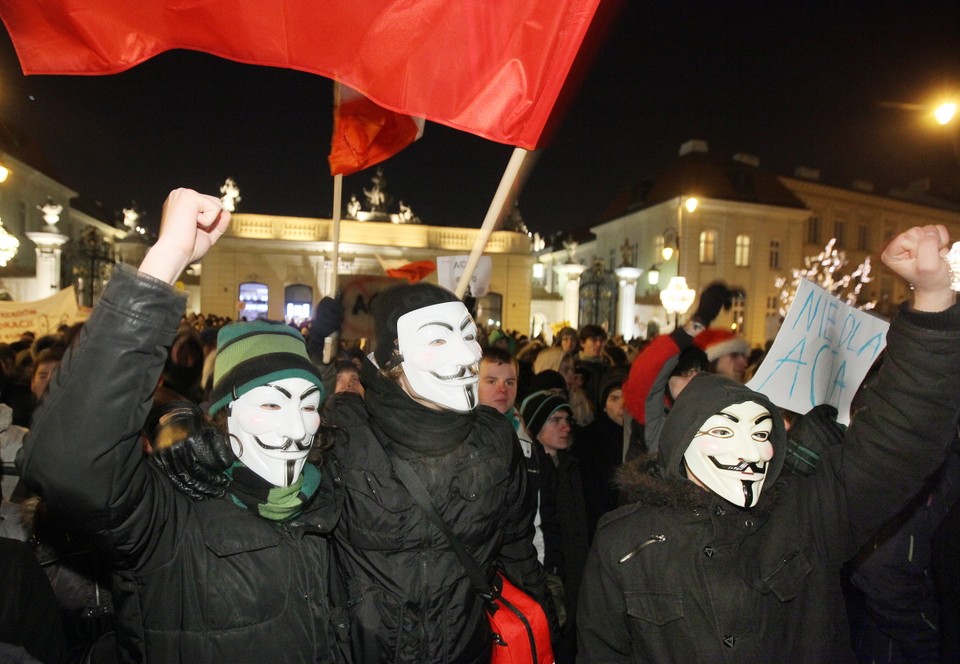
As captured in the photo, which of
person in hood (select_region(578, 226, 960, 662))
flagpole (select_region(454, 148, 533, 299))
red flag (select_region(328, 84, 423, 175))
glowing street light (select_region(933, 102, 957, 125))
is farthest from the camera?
glowing street light (select_region(933, 102, 957, 125))

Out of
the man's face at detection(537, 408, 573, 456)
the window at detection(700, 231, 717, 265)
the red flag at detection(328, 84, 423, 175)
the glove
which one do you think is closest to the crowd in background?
the man's face at detection(537, 408, 573, 456)

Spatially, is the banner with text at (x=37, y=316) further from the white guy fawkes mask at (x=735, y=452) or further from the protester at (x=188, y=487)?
the white guy fawkes mask at (x=735, y=452)

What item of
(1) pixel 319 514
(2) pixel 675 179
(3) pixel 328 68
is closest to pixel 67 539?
(1) pixel 319 514

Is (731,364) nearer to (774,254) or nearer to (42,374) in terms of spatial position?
(42,374)

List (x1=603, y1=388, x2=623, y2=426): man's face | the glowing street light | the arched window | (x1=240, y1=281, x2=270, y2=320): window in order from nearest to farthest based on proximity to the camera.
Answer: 1. (x1=603, y1=388, x2=623, y2=426): man's face
2. the glowing street light
3. (x1=240, y1=281, x2=270, y2=320): window
4. the arched window

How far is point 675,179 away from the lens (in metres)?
37.4

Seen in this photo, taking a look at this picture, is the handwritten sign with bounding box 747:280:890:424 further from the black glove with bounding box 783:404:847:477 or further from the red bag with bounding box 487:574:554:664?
the red bag with bounding box 487:574:554:664

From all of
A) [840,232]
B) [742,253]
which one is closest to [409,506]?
[742,253]

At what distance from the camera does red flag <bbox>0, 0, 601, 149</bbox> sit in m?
2.40

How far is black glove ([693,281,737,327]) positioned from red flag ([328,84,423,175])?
2076mm

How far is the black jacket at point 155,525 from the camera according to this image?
1.34m

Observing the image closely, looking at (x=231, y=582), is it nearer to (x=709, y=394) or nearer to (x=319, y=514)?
(x=319, y=514)

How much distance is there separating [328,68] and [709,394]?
1.90 meters

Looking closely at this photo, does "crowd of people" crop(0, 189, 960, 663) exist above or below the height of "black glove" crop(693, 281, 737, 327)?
below
